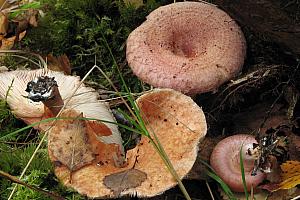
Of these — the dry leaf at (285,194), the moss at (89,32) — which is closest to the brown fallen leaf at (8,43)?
the moss at (89,32)

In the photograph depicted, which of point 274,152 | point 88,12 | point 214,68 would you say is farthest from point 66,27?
point 274,152

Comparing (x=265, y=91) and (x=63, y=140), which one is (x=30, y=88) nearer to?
(x=63, y=140)

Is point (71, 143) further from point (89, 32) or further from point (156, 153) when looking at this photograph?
point (89, 32)

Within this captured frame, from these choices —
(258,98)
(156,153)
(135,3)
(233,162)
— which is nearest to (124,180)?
(156,153)

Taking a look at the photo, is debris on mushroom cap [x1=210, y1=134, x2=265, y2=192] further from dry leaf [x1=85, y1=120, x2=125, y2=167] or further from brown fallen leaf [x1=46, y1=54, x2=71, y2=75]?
brown fallen leaf [x1=46, y1=54, x2=71, y2=75]

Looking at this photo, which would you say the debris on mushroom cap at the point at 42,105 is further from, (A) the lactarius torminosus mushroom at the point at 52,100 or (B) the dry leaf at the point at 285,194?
(B) the dry leaf at the point at 285,194

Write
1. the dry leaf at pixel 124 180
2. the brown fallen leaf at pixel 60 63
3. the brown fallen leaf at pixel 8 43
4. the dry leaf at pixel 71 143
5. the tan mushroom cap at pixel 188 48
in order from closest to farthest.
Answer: the dry leaf at pixel 124 180
the dry leaf at pixel 71 143
the tan mushroom cap at pixel 188 48
the brown fallen leaf at pixel 60 63
the brown fallen leaf at pixel 8 43

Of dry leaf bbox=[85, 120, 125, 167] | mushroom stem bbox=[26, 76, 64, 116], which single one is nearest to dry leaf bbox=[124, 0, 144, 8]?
mushroom stem bbox=[26, 76, 64, 116]
